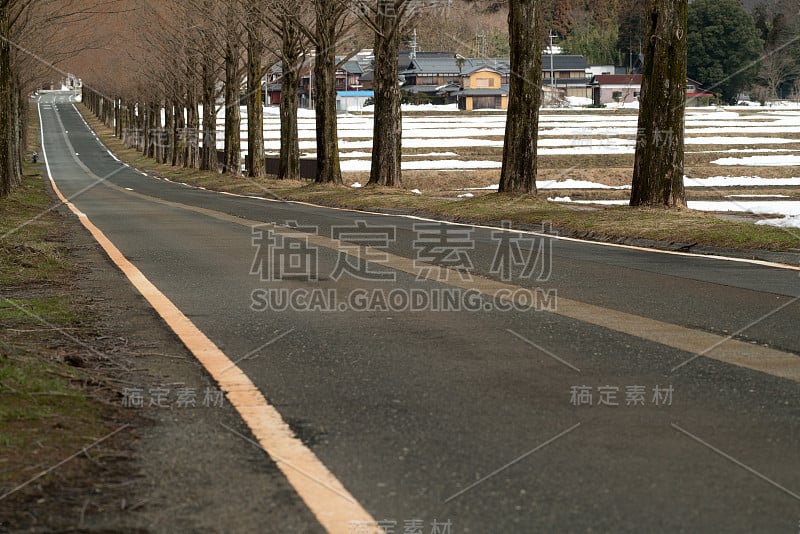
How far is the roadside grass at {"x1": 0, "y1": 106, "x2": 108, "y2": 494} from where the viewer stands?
469cm

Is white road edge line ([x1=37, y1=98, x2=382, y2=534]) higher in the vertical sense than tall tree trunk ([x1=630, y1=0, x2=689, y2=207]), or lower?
lower

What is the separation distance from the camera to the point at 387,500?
161 inches

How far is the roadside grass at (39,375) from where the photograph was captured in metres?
4.69

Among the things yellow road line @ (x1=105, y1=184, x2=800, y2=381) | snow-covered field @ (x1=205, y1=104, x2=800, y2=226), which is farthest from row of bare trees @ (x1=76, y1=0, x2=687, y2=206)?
yellow road line @ (x1=105, y1=184, x2=800, y2=381)

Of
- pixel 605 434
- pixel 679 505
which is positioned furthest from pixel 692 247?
pixel 679 505

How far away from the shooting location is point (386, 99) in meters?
32.0

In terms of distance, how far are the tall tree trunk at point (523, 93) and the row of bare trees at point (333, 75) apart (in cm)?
2

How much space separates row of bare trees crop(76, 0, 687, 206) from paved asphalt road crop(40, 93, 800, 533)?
6.61 meters

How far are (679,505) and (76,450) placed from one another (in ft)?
7.94

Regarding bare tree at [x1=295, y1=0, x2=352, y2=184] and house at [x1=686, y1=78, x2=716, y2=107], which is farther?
house at [x1=686, y1=78, x2=716, y2=107]

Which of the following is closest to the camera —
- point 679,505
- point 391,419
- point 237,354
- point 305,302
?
point 679,505

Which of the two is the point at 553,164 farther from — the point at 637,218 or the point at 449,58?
the point at 449,58

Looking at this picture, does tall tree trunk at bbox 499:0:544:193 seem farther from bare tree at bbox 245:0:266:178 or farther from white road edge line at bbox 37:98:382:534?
bare tree at bbox 245:0:266:178

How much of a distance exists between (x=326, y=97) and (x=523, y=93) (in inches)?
562
